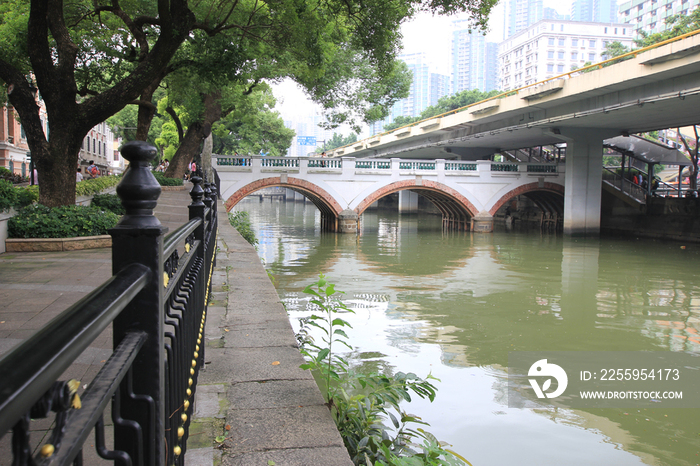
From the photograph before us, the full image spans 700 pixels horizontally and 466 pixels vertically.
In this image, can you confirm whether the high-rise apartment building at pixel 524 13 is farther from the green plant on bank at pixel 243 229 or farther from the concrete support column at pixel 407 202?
the green plant on bank at pixel 243 229

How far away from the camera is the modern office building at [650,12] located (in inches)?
2810

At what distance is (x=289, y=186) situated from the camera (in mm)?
22359

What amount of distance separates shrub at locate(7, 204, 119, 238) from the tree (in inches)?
23.0

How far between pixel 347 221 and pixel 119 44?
12433 millimetres

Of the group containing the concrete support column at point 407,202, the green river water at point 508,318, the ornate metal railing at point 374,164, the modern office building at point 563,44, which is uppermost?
the modern office building at point 563,44

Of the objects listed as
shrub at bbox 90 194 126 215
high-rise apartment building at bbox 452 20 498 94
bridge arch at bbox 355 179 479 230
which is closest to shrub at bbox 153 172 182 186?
bridge arch at bbox 355 179 479 230

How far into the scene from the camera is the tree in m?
8.38

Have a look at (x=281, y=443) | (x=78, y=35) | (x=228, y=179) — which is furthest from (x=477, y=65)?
(x=281, y=443)

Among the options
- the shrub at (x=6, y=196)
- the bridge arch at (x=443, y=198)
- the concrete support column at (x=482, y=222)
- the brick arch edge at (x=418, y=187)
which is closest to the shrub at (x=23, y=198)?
the shrub at (x=6, y=196)

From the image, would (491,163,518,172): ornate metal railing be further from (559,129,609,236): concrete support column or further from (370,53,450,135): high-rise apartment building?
(370,53,450,135): high-rise apartment building

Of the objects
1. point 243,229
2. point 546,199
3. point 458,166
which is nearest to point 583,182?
point 546,199

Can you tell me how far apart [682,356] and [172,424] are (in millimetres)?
7307

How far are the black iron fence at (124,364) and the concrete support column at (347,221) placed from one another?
21012 millimetres

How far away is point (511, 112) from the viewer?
20.5 m
